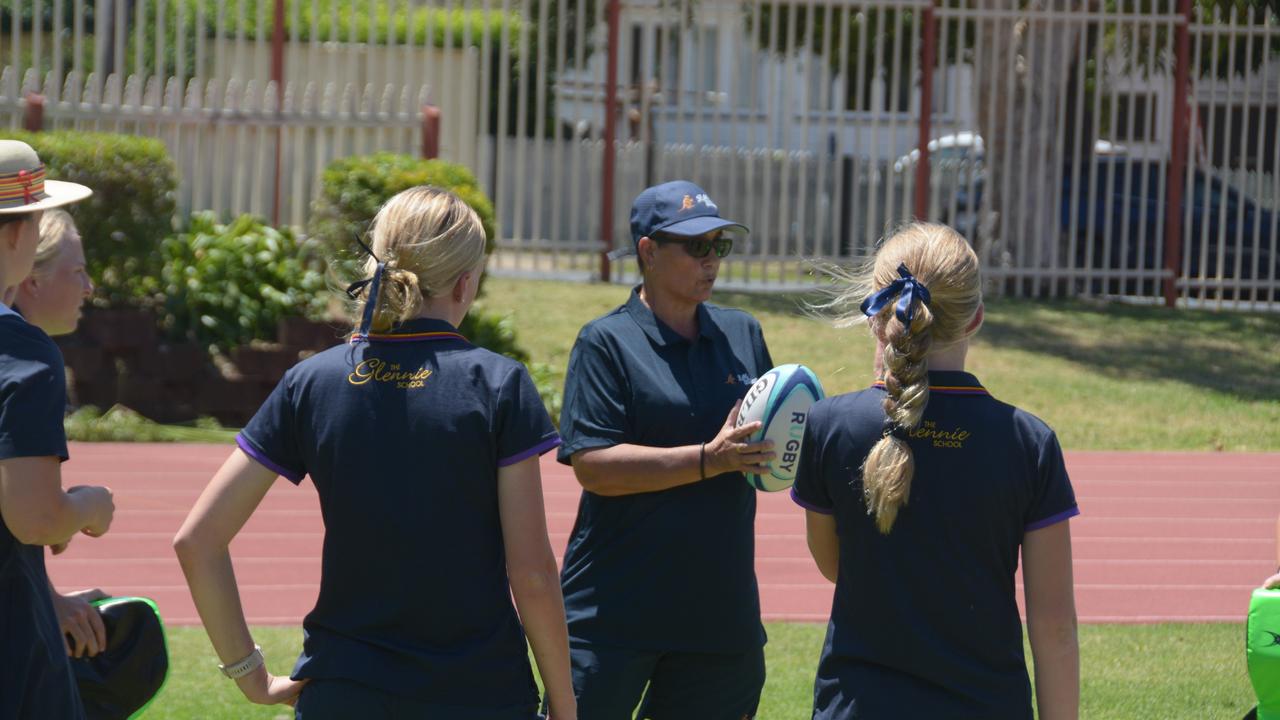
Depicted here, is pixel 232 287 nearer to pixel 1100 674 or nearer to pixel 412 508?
pixel 1100 674

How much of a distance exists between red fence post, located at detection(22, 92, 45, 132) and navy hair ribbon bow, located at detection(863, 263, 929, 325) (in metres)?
9.95

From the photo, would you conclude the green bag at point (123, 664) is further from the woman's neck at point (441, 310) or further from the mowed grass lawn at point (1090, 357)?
the mowed grass lawn at point (1090, 357)

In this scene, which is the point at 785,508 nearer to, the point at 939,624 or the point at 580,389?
the point at 580,389

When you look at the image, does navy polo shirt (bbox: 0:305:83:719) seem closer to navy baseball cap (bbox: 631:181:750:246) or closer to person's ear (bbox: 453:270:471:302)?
person's ear (bbox: 453:270:471:302)

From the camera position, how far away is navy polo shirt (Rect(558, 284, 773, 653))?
402 cm

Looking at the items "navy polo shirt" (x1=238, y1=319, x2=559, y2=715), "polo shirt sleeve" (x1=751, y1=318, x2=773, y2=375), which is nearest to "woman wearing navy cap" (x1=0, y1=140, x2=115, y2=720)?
"navy polo shirt" (x1=238, y1=319, x2=559, y2=715)

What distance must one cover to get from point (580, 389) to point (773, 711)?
Result: 206 centimetres

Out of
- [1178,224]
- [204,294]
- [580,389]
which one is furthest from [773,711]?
[1178,224]

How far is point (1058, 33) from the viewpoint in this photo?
16297 millimetres

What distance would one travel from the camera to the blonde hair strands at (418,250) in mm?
3160

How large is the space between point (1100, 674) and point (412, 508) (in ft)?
13.1

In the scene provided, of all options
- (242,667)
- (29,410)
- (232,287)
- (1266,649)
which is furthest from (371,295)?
(232,287)

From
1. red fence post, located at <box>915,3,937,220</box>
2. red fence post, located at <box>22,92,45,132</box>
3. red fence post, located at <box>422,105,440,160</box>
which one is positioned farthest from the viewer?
red fence post, located at <box>915,3,937,220</box>

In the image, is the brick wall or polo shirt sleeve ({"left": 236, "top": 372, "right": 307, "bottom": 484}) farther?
the brick wall
